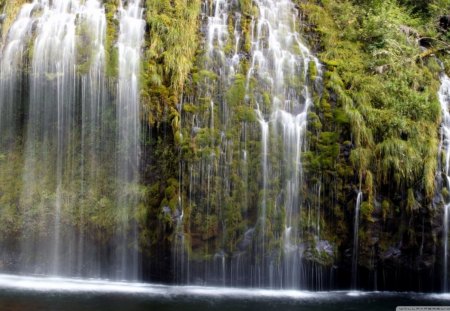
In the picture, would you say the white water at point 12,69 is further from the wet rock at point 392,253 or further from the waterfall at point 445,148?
the waterfall at point 445,148

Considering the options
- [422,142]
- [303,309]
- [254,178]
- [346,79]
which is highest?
[346,79]

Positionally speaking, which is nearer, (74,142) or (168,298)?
(168,298)

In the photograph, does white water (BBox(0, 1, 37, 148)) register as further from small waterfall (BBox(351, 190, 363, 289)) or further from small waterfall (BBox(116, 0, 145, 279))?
small waterfall (BBox(351, 190, 363, 289))

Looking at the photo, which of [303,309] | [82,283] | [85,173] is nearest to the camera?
[303,309]

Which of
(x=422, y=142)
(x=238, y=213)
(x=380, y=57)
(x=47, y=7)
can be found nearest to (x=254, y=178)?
(x=238, y=213)

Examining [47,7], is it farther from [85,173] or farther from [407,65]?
[407,65]

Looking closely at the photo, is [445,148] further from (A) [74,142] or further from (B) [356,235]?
(A) [74,142]

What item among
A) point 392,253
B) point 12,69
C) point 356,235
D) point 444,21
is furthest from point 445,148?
point 12,69

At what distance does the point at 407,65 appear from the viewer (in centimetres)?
1277

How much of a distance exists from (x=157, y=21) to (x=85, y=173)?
13.7 ft

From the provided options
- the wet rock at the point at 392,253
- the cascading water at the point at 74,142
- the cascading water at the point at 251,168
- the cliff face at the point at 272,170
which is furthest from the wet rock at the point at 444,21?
the cascading water at the point at 74,142

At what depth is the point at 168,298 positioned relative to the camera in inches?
A: 400

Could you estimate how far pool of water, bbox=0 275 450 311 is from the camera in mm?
9406

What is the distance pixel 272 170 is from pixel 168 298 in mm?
3678
